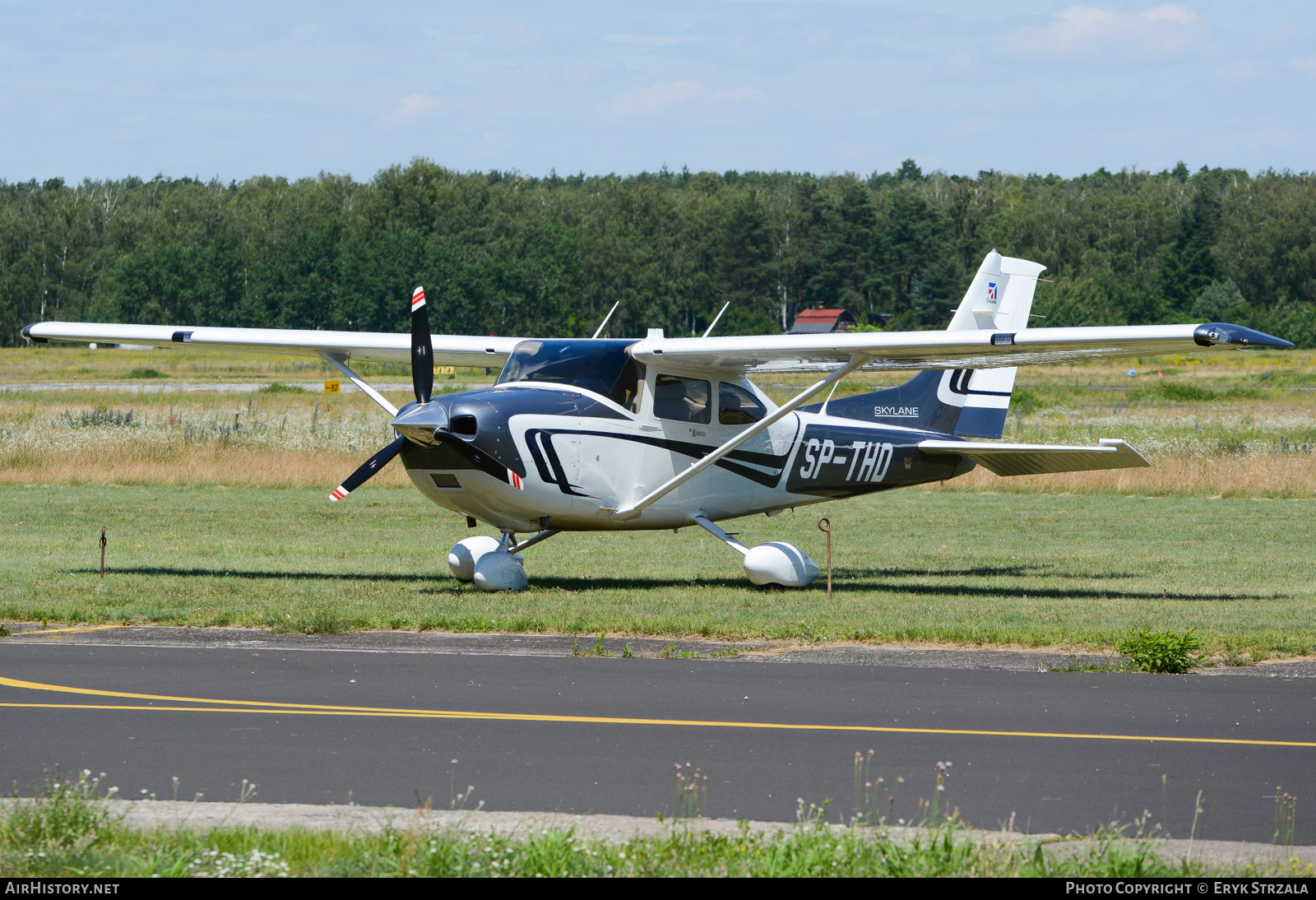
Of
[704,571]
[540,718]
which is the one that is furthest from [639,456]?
[540,718]

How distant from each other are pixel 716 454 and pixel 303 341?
566 centimetres

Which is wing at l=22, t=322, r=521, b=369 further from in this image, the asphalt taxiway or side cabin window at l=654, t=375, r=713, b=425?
the asphalt taxiway

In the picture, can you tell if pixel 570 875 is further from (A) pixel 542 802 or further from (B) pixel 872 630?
(B) pixel 872 630

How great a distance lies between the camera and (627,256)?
11338cm

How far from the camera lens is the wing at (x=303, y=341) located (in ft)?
56.3

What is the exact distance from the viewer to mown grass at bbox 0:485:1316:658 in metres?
12.5

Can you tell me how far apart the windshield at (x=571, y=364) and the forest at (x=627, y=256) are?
89094mm

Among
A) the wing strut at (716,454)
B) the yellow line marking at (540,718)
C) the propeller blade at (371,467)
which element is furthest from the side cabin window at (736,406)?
the yellow line marking at (540,718)

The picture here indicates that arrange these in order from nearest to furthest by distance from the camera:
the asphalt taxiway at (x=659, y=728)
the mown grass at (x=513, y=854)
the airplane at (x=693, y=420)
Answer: the mown grass at (x=513, y=854) < the asphalt taxiway at (x=659, y=728) < the airplane at (x=693, y=420)

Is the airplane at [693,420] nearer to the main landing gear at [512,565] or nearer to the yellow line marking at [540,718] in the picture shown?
the main landing gear at [512,565]

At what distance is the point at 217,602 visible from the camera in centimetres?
1373

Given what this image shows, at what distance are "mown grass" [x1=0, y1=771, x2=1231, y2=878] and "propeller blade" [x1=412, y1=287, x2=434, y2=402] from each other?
27.9ft

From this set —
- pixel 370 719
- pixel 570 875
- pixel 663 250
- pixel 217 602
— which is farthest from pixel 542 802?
pixel 663 250

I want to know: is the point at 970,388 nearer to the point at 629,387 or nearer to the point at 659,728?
the point at 629,387
